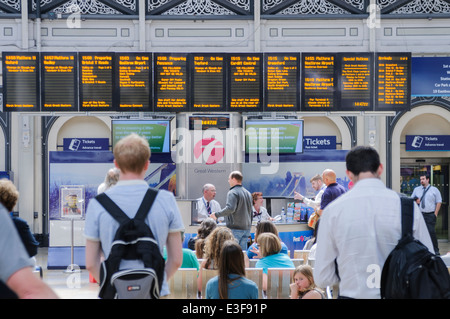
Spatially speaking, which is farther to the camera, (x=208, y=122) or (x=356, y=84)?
(x=208, y=122)

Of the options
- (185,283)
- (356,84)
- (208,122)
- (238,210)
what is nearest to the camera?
(185,283)

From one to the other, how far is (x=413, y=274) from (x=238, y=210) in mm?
5319

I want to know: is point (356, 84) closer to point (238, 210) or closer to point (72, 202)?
point (238, 210)

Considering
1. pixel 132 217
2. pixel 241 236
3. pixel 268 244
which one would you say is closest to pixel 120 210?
pixel 132 217

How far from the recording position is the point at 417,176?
14.5 m

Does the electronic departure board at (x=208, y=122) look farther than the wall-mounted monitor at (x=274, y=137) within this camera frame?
No

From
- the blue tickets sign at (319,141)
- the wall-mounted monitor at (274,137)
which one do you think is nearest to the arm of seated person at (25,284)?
the wall-mounted monitor at (274,137)

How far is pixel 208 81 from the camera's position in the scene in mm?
8953

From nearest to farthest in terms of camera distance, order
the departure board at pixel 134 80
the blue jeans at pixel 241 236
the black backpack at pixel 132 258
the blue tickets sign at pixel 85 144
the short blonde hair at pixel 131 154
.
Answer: the black backpack at pixel 132 258
the short blonde hair at pixel 131 154
the blue jeans at pixel 241 236
the departure board at pixel 134 80
the blue tickets sign at pixel 85 144

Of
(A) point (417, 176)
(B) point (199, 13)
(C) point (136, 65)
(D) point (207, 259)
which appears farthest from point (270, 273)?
(A) point (417, 176)

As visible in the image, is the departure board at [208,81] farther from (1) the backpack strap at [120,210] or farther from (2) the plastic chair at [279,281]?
(1) the backpack strap at [120,210]

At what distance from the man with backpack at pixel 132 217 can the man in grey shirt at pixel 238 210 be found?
16.4 ft

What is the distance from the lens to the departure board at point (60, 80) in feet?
29.3

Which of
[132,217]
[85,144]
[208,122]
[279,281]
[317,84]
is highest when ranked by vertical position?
[317,84]
